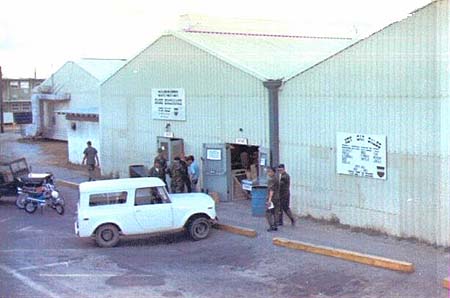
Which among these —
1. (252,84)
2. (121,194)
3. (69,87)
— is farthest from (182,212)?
(69,87)

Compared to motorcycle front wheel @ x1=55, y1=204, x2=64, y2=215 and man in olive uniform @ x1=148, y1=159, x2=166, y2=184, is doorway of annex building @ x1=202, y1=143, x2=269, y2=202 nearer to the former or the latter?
man in olive uniform @ x1=148, y1=159, x2=166, y2=184

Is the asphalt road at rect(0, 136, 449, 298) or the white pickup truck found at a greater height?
the white pickup truck

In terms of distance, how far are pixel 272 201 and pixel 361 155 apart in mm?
2270

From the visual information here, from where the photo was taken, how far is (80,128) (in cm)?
3178

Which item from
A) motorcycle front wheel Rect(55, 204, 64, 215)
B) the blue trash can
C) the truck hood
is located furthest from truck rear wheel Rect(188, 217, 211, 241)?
motorcycle front wheel Rect(55, 204, 64, 215)

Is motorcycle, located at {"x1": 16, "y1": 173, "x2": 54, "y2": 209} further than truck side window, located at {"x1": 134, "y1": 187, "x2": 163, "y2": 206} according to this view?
Yes

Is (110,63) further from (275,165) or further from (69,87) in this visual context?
(275,165)

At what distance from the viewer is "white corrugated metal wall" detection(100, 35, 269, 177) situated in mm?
19641

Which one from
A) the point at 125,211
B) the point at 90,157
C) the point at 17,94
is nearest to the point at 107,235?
the point at 125,211

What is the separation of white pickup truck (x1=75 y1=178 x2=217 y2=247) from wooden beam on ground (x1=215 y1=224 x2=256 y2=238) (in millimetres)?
1282

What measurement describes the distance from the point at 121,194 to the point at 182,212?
142 cm

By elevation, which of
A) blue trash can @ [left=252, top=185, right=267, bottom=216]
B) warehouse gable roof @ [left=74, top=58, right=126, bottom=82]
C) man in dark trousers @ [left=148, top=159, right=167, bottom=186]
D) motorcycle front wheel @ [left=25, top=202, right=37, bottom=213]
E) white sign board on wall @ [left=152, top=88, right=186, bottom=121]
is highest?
warehouse gable roof @ [left=74, top=58, right=126, bottom=82]

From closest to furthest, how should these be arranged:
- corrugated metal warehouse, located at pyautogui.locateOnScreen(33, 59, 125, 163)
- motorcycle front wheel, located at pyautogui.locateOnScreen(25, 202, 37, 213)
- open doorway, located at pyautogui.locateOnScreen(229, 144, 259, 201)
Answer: motorcycle front wheel, located at pyautogui.locateOnScreen(25, 202, 37, 213)
open doorway, located at pyautogui.locateOnScreen(229, 144, 259, 201)
corrugated metal warehouse, located at pyautogui.locateOnScreen(33, 59, 125, 163)

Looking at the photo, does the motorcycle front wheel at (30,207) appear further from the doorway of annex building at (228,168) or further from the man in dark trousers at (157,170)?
the doorway of annex building at (228,168)
